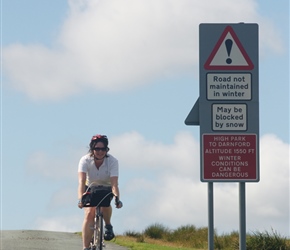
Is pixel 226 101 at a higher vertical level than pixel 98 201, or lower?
higher

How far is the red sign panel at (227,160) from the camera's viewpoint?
12.9m

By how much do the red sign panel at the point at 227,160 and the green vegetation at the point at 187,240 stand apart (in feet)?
21.0

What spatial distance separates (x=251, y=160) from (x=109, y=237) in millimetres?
2763

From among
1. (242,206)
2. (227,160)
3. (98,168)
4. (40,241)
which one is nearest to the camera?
(242,206)

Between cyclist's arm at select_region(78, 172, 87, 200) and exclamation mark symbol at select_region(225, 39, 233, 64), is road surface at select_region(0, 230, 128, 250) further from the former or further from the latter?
exclamation mark symbol at select_region(225, 39, 233, 64)

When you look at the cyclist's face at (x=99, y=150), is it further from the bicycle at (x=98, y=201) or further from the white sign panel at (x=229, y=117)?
the white sign panel at (x=229, y=117)

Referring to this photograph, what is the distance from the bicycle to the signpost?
79.6 inches

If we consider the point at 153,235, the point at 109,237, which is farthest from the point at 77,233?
the point at 109,237

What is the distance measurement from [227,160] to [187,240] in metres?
14.7

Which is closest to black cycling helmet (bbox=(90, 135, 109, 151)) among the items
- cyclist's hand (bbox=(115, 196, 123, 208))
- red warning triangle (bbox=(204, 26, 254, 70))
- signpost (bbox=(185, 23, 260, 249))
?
cyclist's hand (bbox=(115, 196, 123, 208))

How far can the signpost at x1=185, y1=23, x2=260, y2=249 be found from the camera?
1286cm

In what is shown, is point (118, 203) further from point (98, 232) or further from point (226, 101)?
point (226, 101)

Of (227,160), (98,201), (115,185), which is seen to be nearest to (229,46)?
(227,160)

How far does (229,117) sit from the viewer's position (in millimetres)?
12938
